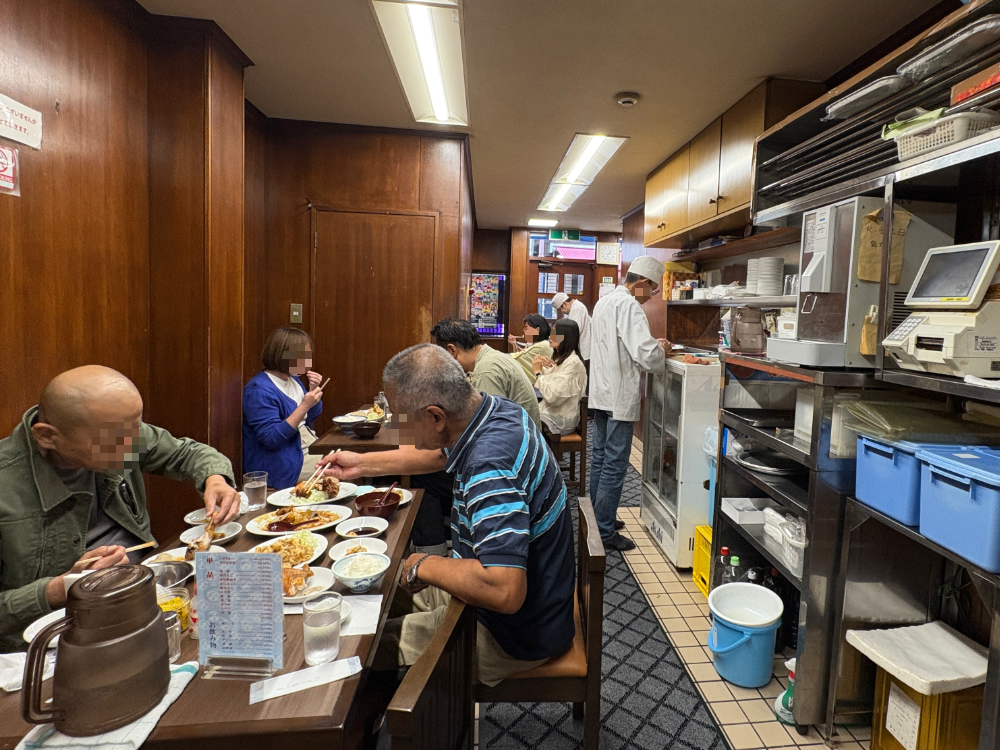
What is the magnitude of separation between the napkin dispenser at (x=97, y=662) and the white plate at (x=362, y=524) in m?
0.72

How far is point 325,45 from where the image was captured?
8.95 feet

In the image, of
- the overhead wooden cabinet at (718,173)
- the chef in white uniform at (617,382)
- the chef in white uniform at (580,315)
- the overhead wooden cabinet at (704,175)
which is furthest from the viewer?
the chef in white uniform at (580,315)

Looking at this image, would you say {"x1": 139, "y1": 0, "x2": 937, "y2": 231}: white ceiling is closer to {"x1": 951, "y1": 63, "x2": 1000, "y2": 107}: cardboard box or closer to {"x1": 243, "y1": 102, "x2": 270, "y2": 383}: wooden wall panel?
{"x1": 243, "y1": 102, "x2": 270, "y2": 383}: wooden wall panel

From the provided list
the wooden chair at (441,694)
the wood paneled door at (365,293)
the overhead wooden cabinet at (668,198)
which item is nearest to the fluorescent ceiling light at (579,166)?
the overhead wooden cabinet at (668,198)

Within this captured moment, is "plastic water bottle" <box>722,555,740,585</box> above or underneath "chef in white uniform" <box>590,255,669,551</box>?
underneath

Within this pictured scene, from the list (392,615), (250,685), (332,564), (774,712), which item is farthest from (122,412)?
(774,712)

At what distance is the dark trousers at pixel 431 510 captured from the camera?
9.73 feet

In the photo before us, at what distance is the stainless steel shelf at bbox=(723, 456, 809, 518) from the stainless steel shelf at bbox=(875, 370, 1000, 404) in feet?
1.87

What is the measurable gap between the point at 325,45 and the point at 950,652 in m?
3.57

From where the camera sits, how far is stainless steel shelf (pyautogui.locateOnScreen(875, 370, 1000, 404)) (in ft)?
4.52

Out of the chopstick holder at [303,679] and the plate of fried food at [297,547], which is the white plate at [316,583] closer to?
the plate of fried food at [297,547]

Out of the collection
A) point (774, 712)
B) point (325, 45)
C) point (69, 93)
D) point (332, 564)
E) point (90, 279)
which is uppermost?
point (325, 45)

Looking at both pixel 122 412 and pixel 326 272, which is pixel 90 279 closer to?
pixel 122 412

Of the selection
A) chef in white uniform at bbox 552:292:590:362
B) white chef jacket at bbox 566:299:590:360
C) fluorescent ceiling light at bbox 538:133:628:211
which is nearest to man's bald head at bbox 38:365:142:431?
fluorescent ceiling light at bbox 538:133:628:211
